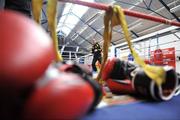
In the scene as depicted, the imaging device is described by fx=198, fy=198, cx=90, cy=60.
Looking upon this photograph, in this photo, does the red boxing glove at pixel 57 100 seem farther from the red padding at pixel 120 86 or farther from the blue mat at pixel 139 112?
the red padding at pixel 120 86

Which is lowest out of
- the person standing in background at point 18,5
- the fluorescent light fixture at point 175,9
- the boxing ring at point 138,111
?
the boxing ring at point 138,111

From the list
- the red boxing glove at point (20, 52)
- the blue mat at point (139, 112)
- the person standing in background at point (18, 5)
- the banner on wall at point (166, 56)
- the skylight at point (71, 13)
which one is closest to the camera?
the red boxing glove at point (20, 52)

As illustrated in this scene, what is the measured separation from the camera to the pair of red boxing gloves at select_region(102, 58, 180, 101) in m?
1.03

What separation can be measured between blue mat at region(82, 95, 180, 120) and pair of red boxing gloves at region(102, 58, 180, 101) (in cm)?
8

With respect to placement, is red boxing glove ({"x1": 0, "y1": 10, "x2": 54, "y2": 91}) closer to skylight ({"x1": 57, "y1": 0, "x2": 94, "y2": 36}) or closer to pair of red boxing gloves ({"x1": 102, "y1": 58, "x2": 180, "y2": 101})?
pair of red boxing gloves ({"x1": 102, "y1": 58, "x2": 180, "y2": 101})

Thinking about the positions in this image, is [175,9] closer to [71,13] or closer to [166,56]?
[166,56]

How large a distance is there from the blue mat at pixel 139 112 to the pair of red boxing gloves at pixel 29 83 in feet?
0.70

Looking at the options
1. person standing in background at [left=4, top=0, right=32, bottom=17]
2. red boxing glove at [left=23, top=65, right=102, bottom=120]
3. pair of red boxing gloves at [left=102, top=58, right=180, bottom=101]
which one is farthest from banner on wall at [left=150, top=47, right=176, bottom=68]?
red boxing glove at [left=23, top=65, right=102, bottom=120]

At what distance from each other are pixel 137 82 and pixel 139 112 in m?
0.29

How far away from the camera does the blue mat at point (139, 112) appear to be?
29.2 inches

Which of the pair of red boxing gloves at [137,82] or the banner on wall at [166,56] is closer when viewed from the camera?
the pair of red boxing gloves at [137,82]

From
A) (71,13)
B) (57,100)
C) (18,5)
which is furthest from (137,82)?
(71,13)

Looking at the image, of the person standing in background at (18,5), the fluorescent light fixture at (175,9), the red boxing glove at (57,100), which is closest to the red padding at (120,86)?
the red boxing glove at (57,100)

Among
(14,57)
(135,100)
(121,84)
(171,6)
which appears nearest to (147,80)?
(135,100)
